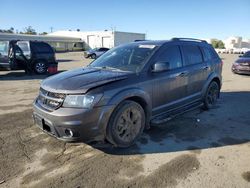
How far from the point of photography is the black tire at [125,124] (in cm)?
401

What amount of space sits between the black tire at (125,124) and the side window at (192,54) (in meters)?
1.91

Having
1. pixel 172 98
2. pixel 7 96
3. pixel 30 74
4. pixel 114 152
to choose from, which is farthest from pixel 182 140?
pixel 30 74

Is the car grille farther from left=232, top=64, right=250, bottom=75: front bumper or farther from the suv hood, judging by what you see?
left=232, top=64, right=250, bottom=75: front bumper

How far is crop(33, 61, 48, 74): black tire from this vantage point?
14.1 meters

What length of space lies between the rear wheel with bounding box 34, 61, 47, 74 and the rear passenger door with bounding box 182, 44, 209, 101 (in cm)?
1043

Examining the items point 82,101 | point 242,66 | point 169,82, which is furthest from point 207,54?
point 242,66

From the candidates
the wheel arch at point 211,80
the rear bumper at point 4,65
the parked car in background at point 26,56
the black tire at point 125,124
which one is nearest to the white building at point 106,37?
the parked car in background at point 26,56

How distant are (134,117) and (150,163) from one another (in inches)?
34.9

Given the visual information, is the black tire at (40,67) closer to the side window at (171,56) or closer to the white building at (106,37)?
the side window at (171,56)

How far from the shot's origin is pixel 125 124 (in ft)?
13.9

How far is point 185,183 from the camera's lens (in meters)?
3.25

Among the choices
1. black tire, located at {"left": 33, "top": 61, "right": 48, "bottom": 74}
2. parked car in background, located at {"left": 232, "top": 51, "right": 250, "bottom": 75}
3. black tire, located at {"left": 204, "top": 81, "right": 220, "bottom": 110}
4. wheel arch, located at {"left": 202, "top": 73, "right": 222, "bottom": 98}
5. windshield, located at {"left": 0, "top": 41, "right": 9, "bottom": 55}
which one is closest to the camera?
wheel arch, located at {"left": 202, "top": 73, "right": 222, "bottom": 98}

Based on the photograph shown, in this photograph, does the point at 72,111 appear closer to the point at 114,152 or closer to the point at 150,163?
the point at 114,152

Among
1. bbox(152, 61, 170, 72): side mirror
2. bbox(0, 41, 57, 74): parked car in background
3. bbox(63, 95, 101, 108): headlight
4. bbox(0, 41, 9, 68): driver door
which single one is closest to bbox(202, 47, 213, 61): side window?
bbox(152, 61, 170, 72): side mirror
